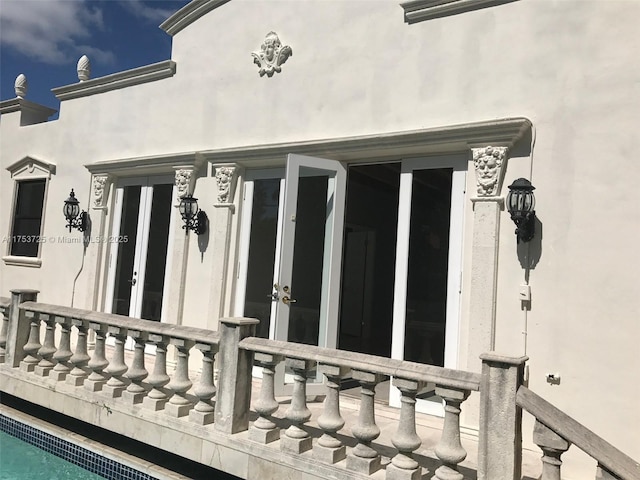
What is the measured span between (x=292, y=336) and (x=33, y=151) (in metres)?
5.81

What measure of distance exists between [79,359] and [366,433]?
9.57 ft

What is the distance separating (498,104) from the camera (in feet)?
12.8

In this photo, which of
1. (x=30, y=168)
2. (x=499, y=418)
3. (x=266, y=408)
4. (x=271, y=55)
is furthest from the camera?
(x=30, y=168)

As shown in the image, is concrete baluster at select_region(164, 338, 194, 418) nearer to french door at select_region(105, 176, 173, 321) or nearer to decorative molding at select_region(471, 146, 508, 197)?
french door at select_region(105, 176, 173, 321)

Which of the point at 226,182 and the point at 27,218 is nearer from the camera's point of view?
the point at 226,182

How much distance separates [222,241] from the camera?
540 centimetres

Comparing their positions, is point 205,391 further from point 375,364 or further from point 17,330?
point 17,330

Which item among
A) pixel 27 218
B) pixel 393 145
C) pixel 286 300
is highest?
pixel 393 145

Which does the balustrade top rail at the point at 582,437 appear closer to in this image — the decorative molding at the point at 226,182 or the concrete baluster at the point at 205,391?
the concrete baluster at the point at 205,391

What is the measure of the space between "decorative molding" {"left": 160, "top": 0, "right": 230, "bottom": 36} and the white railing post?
207 inches

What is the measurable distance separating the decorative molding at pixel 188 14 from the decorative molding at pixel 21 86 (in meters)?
3.26

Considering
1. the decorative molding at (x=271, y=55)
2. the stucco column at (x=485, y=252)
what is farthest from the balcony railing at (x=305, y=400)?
the decorative molding at (x=271, y=55)

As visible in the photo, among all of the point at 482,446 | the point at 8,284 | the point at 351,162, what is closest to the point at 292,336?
the point at 351,162

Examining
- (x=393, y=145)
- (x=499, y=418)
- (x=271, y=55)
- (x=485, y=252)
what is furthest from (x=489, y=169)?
(x=271, y=55)
